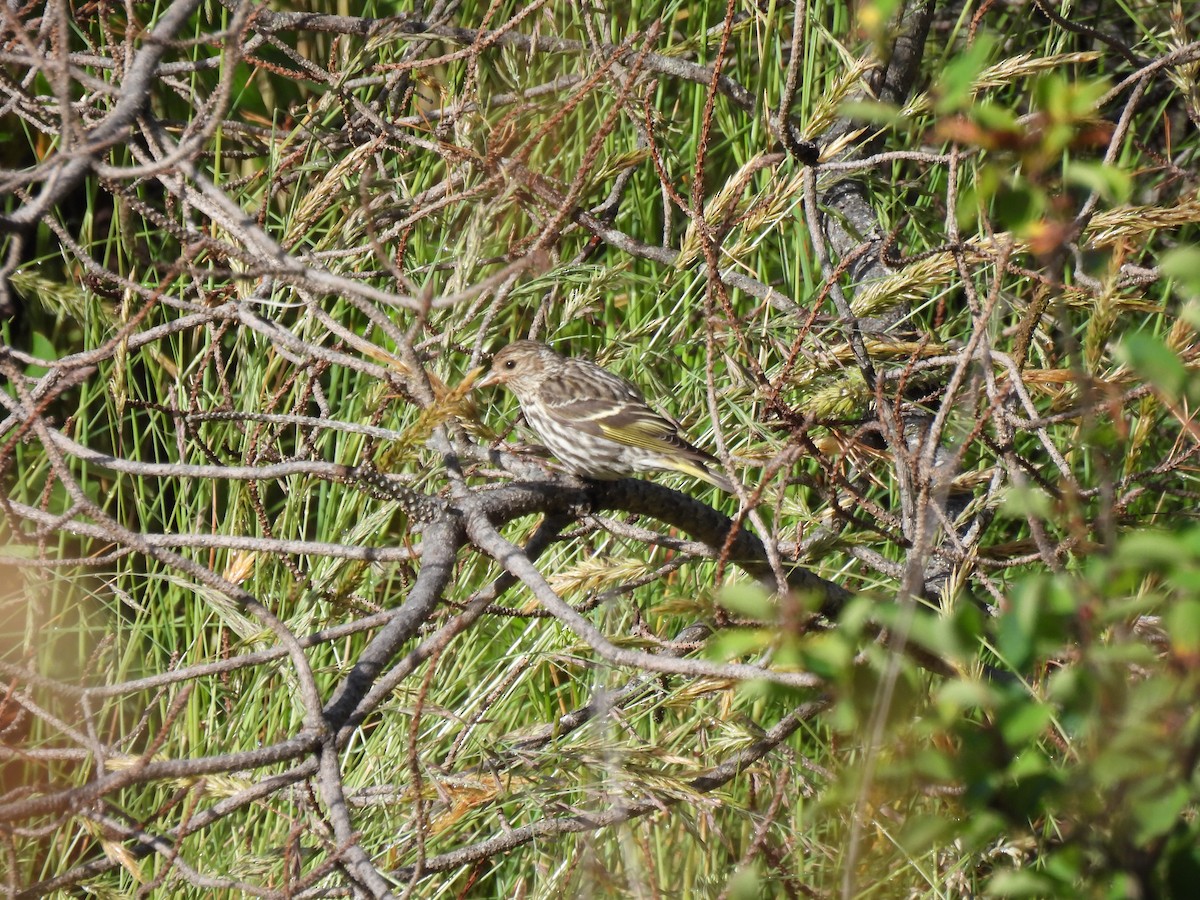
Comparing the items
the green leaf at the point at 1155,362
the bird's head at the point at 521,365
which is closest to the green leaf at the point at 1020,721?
the green leaf at the point at 1155,362

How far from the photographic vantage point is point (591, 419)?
3.87 metres

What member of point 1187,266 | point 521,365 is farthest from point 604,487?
point 1187,266

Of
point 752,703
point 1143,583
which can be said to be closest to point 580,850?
point 752,703

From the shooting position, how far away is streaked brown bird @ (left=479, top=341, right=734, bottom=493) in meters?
3.43

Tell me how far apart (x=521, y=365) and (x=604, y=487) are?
3.33 feet

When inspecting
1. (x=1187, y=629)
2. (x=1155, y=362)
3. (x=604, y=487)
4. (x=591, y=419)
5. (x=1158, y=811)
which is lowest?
(x=591, y=419)

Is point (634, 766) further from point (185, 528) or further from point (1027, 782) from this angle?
point (185, 528)

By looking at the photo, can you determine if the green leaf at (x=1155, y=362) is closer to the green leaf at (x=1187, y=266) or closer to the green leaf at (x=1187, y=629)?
the green leaf at (x=1187, y=266)

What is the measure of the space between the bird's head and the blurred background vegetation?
0.14 metres

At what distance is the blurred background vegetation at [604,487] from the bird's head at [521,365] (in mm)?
139

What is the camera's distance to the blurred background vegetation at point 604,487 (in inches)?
57.8

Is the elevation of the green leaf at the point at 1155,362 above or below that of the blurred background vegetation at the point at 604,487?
above

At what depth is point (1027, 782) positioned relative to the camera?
47.0 inches

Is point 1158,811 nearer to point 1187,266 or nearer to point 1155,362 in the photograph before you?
point 1155,362
